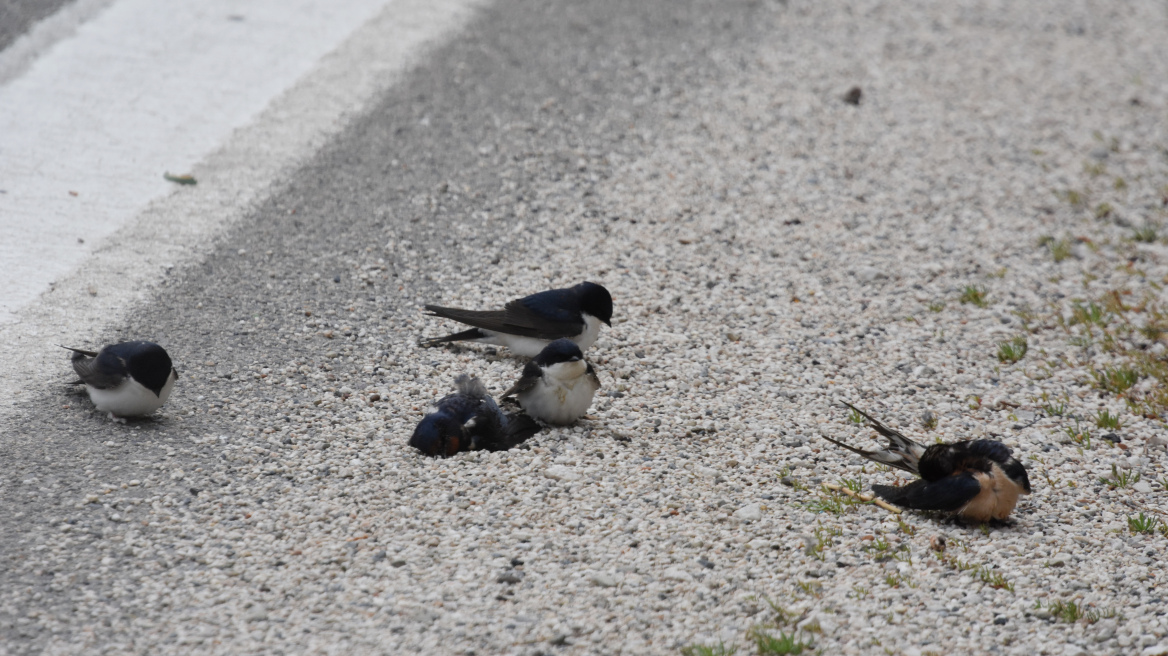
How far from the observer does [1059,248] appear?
303 inches

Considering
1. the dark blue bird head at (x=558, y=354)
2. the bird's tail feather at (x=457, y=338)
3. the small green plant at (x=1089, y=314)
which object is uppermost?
the dark blue bird head at (x=558, y=354)

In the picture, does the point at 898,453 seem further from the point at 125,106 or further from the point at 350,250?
the point at 125,106

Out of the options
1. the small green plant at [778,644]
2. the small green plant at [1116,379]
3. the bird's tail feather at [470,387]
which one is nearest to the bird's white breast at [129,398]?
the bird's tail feather at [470,387]

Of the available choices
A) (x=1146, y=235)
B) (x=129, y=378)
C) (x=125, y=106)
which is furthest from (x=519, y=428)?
(x=1146, y=235)

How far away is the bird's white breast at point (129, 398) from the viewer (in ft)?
15.2

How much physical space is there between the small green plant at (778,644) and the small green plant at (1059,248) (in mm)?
4896

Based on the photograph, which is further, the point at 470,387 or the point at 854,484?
the point at 470,387

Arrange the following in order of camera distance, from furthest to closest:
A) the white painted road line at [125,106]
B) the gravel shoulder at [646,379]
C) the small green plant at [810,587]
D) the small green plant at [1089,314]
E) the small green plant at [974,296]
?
the small green plant at [974,296] < the small green plant at [1089,314] < the white painted road line at [125,106] < the small green plant at [810,587] < the gravel shoulder at [646,379]

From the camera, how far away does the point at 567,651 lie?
12.1ft

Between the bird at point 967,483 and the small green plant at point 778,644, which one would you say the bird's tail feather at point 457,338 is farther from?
the small green plant at point 778,644

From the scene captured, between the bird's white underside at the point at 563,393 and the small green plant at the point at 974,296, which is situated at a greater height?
the bird's white underside at the point at 563,393

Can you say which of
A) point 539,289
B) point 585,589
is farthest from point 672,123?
point 585,589

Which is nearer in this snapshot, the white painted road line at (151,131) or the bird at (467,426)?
the bird at (467,426)

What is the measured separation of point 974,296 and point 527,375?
10.8ft
